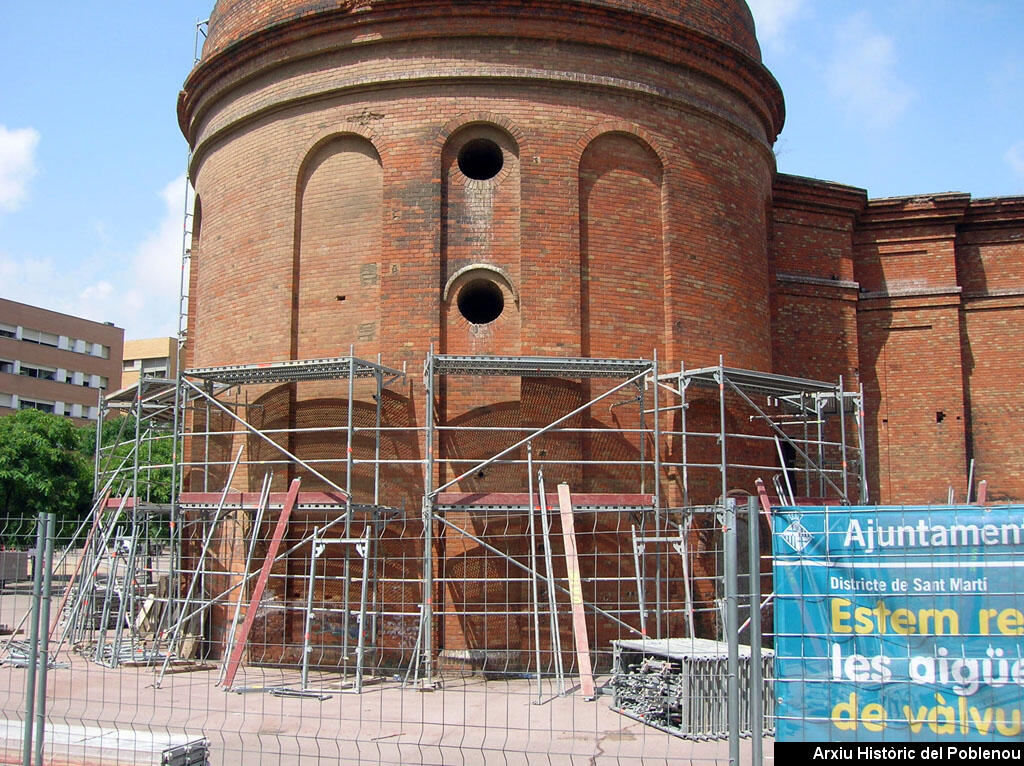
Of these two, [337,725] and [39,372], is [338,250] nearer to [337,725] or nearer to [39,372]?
[337,725]

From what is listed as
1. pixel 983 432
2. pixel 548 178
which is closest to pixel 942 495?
pixel 983 432

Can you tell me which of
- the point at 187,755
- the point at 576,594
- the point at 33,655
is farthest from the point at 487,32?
the point at 187,755

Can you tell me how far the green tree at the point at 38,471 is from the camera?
32094 mm

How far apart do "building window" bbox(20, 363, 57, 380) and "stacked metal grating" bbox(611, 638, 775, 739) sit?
153ft

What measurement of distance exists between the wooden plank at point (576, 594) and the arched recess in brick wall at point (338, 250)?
372 centimetres

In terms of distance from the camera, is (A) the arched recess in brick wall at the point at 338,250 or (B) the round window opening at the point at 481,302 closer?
(B) the round window opening at the point at 481,302

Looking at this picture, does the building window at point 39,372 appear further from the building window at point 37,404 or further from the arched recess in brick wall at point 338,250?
the arched recess in brick wall at point 338,250

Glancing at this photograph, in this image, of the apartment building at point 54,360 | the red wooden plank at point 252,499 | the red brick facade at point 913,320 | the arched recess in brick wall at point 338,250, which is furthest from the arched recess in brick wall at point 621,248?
Answer: the apartment building at point 54,360

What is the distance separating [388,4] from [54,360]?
4362cm

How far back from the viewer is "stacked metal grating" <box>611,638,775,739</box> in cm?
1041

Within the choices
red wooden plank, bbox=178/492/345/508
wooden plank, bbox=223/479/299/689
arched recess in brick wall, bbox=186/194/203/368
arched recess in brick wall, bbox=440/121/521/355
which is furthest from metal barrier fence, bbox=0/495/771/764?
arched recess in brick wall, bbox=186/194/203/368

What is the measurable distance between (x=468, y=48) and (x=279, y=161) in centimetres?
347

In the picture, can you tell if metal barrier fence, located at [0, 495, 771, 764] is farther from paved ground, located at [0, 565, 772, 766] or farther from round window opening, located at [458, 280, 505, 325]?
round window opening, located at [458, 280, 505, 325]

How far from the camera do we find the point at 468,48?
14828 mm
